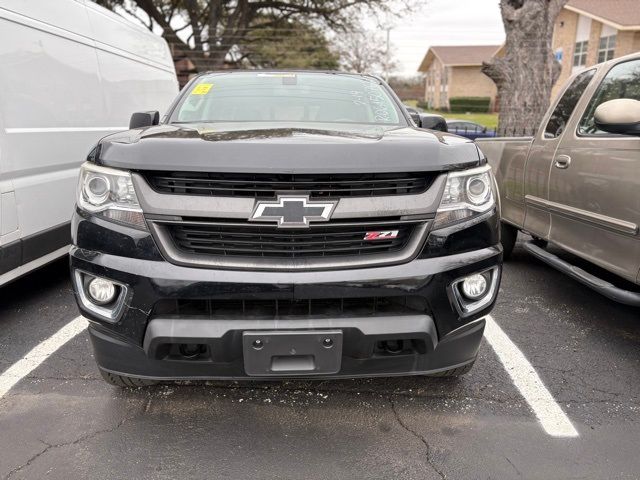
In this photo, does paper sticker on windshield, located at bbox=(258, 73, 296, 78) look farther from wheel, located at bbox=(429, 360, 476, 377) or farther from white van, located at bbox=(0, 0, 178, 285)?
wheel, located at bbox=(429, 360, 476, 377)

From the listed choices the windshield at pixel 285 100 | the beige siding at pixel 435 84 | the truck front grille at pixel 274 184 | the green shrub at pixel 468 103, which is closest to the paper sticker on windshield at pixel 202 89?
A: the windshield at pixel 285 100

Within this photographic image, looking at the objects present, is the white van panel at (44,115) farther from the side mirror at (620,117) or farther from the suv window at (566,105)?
the suv window at (566,105)

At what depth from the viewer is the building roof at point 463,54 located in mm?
49119

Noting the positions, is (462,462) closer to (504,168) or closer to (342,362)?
(342,362)

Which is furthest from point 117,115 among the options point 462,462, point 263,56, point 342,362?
point 263,56

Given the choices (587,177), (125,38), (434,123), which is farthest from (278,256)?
(125,38)

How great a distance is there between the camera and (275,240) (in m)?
2.08

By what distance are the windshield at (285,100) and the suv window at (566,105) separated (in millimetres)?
1450

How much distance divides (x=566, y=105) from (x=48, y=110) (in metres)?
4.12

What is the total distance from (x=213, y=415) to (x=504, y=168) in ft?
11.7

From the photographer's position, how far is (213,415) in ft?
8.38

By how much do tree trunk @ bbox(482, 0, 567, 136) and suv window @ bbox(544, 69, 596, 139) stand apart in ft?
19.1

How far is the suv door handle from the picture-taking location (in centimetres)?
360

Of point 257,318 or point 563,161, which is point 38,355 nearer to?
point 257,318
